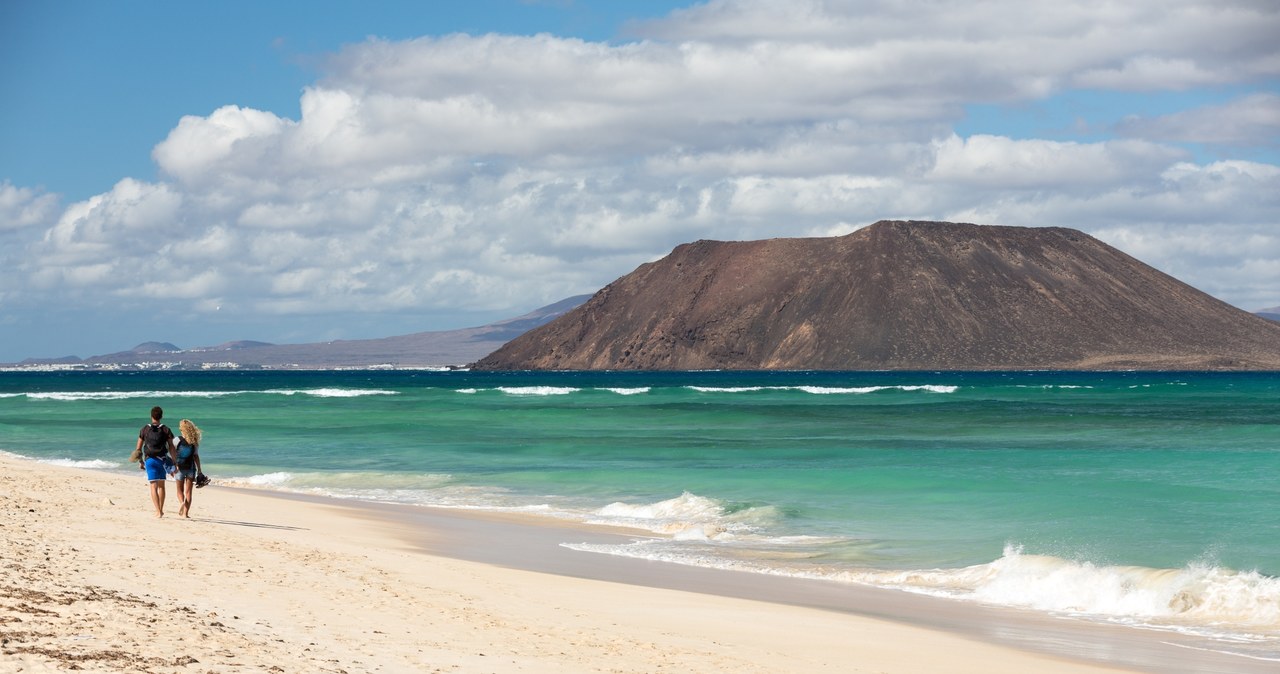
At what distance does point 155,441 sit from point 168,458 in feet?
1.01

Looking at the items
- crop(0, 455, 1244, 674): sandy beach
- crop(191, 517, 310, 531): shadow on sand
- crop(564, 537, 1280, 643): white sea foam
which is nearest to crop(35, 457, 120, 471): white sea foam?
crop(191, 517, 310, 531): shadow on sand

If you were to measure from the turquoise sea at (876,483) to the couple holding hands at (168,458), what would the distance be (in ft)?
19.1

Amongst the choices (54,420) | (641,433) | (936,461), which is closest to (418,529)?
(936,461)

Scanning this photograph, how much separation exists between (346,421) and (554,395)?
124 feet

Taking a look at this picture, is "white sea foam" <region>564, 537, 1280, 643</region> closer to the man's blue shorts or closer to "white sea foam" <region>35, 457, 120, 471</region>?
the man's blue shorts

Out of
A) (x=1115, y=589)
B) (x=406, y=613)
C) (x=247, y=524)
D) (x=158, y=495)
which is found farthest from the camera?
(x=247, y=524)

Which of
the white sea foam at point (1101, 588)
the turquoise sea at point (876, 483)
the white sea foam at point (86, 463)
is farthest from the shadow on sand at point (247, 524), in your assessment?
the white sea foam at point (86, 463)

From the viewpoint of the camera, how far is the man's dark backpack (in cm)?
1709

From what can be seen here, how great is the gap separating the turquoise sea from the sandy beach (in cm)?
190

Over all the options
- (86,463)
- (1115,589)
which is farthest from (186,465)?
(86,463)

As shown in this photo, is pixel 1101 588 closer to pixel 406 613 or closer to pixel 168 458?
pixel 406 613

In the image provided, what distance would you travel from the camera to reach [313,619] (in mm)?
9445

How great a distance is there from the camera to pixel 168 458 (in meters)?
17.2

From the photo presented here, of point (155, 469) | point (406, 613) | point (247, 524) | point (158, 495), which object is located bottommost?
point (247, 524)
